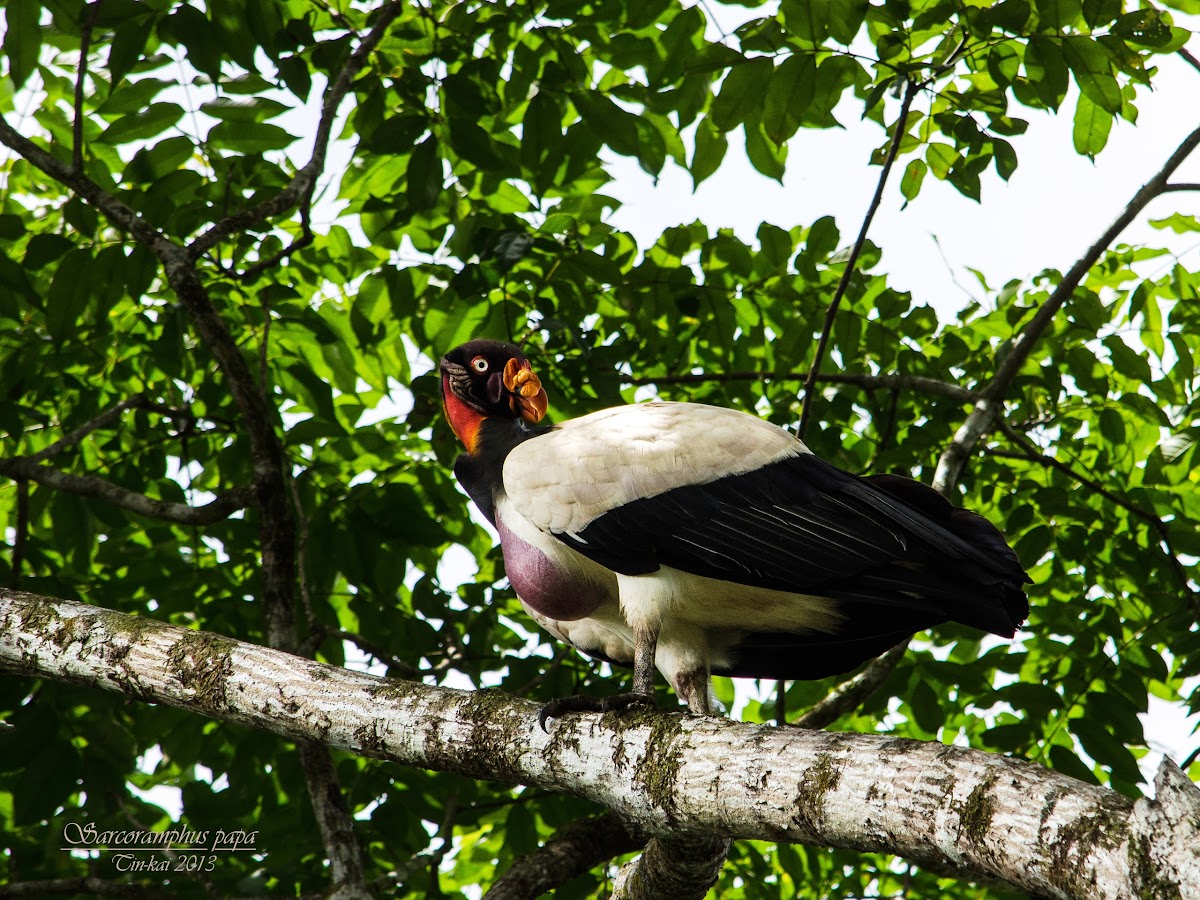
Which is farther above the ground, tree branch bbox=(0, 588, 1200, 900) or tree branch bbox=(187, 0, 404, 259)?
tree branch bbox=(187, 0, 404, 259)

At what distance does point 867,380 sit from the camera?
16.1ft

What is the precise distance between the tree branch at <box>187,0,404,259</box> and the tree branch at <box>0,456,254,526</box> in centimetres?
98

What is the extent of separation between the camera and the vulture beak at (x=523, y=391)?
3.80m

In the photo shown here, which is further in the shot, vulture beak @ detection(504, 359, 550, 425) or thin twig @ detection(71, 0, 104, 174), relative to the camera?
thin twig @ detection(71, 0, 104, 174)

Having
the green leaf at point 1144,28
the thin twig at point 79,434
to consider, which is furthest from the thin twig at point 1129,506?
the thin twig at point 79,434

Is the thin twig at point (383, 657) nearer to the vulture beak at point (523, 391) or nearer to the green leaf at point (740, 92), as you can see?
the vulture beak at point (523, 391)

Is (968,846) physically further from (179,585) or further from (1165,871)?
(179,585)

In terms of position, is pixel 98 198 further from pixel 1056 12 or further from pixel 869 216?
pixel 1056 12

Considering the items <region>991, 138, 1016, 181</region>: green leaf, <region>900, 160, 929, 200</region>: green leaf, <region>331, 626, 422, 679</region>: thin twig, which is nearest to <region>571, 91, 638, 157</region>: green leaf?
<region>900, 160, 929, 200</region>: green leaf

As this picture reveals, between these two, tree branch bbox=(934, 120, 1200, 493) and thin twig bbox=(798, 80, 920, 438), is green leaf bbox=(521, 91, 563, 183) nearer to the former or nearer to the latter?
thin twig bbox=(798, 80, 920, 438)

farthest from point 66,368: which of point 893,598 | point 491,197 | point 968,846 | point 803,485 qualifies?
point 968,846

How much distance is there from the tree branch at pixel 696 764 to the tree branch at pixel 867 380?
7.46 feet

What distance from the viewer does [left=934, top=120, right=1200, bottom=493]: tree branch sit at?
14.5ft

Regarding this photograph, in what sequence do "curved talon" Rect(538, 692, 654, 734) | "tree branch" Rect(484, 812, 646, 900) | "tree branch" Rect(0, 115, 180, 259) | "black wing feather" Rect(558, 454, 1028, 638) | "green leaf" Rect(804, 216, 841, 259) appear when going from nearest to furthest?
"curved talon" Rect(538, 692, 654, 734)
"black wing feather" Rect(558, 454, 1028, 638)
"tree branch" Rect(484, 812, 646, 900)
"tree branch" Rect(0, 115, 180, 259)
"green leaf" Rect(804, 216, 841, 259)
